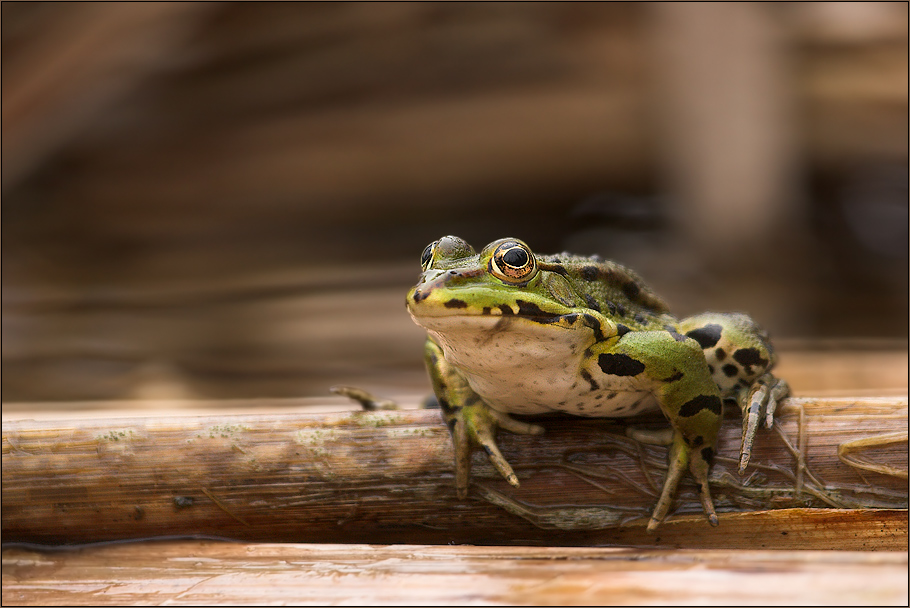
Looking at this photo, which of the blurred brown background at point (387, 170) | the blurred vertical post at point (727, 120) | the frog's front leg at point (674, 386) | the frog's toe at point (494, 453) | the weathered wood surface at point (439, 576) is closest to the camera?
the weathered wood surface at point (439, 576)

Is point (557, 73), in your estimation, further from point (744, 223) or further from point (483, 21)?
point (744, 223)

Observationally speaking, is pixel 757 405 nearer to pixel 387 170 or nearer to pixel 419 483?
pixel 419 483

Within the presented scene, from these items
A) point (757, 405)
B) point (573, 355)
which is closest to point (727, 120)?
point (757, 405)

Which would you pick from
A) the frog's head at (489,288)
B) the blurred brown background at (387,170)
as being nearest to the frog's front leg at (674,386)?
the frog's head at (489,288)

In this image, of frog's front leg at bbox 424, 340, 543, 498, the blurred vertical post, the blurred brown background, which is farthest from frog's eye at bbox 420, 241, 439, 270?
the blurred vertical post

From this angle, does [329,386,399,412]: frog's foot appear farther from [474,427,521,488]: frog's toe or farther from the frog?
[474,427,521,488]: frog's toe

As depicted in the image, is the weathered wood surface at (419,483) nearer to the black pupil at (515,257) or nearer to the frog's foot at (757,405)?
the frog's foot at (757,405)
